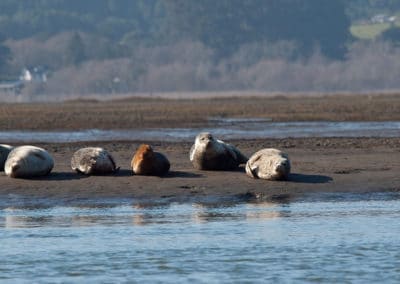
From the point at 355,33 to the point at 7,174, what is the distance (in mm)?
93408

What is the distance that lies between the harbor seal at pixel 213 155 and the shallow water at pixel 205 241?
1614mm

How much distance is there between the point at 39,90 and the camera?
9019cm

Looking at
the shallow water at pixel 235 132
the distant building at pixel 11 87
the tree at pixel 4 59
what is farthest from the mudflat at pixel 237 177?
the tree at pixel 4 59

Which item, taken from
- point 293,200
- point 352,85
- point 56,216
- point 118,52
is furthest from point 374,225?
point 118,52

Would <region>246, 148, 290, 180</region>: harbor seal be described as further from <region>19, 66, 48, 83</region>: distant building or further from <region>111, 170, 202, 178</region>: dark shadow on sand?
<region>19, 66, 48, 83</region>: distant building

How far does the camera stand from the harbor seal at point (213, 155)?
18.6 meters

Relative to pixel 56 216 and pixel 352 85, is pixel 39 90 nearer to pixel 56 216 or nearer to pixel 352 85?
pixel 352 85

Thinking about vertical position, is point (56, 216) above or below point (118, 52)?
below

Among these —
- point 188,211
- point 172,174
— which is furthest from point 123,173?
point 188,211

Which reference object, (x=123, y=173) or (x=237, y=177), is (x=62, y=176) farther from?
(x=237, y=177)

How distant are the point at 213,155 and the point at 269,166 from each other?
43.1 inches

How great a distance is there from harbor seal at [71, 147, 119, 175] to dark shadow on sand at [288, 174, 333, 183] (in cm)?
262

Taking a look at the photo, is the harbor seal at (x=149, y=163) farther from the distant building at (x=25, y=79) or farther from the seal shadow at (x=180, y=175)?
the distant building at (x=25, y=79)

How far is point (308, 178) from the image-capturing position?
60.1ft
